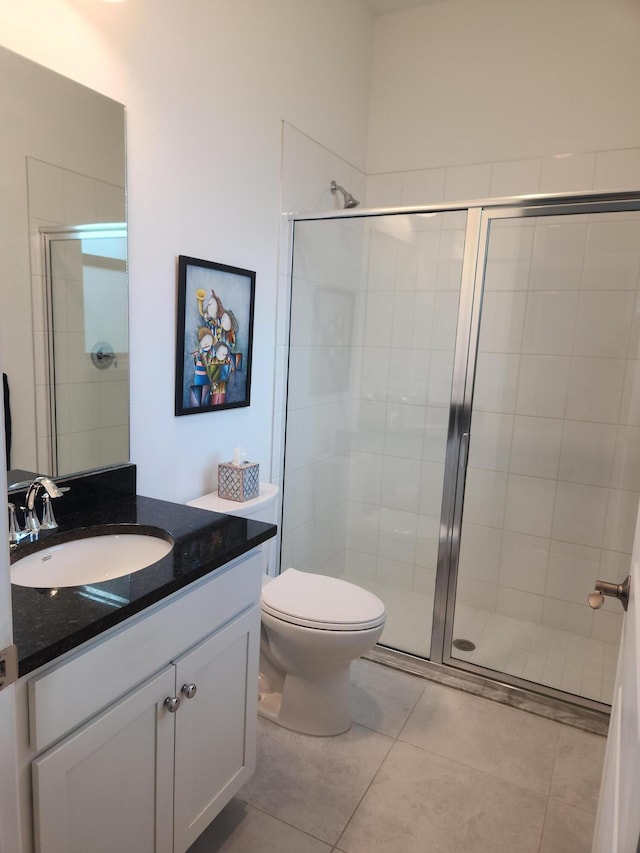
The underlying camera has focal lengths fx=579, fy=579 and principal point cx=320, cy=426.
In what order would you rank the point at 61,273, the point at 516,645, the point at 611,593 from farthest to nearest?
the point at 516,645
the point at 61,273
the point at 611,593

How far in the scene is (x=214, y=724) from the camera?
1408 mm

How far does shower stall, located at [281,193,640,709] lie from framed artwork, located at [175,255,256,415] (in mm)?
421

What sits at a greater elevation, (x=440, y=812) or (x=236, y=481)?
(x=236, y=481)

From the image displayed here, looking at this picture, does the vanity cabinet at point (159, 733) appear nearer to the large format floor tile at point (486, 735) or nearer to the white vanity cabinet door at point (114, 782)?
the white vanity cabinet door at point (114, 782)

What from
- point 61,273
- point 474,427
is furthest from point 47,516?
point 474,427

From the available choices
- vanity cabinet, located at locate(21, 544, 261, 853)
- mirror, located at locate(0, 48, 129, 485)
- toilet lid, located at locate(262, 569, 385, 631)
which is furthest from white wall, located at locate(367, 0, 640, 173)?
vanity cabinet, located at locate(21, 544, 261, 853)

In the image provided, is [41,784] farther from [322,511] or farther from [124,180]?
[322,511]

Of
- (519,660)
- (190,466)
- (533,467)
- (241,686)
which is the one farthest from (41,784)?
(533,467)

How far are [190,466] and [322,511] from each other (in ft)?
3.56

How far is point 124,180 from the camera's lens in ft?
5.47

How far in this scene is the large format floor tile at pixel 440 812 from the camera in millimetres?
1589

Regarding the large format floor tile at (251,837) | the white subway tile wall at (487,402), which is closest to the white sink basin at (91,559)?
the large format floor tile at (251,837)

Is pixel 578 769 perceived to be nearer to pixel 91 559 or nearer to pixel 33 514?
pixel 91 559

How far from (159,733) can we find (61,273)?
114 centimetres
